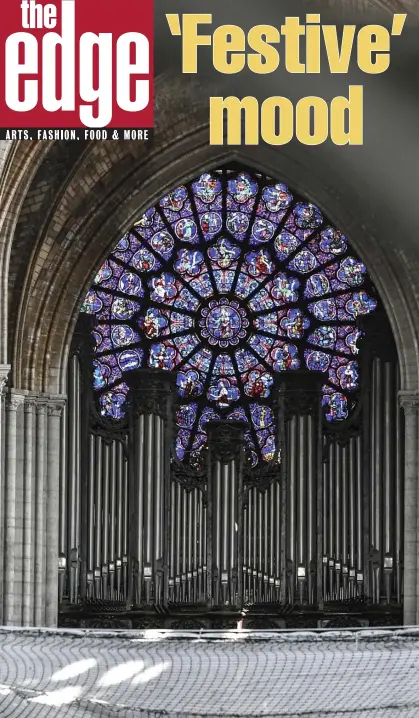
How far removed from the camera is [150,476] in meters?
28.3

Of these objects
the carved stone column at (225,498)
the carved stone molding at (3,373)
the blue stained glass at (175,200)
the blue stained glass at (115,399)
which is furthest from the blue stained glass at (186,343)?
the carved stone molding at (3,373)

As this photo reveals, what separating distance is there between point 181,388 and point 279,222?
8.24 ft

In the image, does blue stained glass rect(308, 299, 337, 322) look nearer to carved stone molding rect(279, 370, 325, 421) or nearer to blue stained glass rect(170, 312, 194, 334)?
carved stone molding rect(279, 370, 325, 421)

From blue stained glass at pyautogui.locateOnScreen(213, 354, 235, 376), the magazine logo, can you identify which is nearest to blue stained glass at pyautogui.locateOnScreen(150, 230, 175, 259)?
blue stained glass at pyautogui.locateOnScreen(213, 354, 235, 376)

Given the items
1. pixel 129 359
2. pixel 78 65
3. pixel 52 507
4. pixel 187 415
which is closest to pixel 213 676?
pixel 78 65

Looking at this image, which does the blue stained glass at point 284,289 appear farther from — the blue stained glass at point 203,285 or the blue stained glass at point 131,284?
the blue stained glass at point 131,284

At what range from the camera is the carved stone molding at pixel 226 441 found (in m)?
28.2

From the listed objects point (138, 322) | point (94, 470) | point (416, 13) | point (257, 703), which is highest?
point (416, 13)

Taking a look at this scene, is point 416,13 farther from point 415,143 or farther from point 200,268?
point 200,268

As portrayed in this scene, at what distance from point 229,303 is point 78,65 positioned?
343 inches

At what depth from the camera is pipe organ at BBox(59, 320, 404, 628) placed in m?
27.8

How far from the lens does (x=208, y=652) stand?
17.1 meters

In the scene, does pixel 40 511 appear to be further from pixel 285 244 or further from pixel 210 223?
pixel 285 244

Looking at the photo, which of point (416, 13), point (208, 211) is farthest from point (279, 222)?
point (416, 13)
